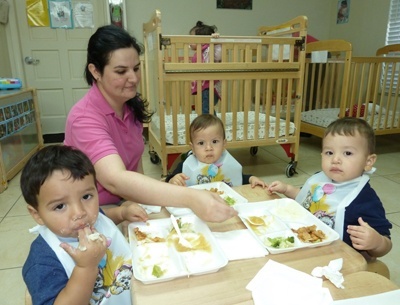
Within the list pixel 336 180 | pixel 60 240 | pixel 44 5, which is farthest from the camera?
pixel 44 5

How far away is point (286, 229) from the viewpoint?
1.03 meters

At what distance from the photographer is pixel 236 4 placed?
189 inches

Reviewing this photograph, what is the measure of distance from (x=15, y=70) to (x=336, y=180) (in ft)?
14.9

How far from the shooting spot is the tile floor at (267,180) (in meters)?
1.80

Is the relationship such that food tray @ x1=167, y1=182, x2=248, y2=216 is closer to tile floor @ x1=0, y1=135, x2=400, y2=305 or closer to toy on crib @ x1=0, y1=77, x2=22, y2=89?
tile floor @ x1=0, y1=135, x2=400, y2=305

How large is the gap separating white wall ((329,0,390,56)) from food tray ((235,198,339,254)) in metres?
4.20

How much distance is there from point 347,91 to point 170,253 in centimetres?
323

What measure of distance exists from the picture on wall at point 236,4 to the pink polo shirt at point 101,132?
375 cm

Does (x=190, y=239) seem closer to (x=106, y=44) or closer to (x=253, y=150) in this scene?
(x=106, y=44)

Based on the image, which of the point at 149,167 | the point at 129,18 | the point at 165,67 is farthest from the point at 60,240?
the point at 129,18

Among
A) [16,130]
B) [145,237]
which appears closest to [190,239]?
[145,237]

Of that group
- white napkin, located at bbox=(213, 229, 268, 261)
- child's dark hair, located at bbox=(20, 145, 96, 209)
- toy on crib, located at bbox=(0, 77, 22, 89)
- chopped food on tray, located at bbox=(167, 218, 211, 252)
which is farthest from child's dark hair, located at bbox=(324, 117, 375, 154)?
toy on crib, located at bbox=(0, 77, 22, 89)

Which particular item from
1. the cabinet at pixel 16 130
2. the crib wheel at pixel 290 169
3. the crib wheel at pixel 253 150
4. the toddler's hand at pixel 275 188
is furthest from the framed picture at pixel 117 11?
the toddler's hand at pixel 275 188

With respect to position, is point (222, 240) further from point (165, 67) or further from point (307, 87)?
point (307, 87)
